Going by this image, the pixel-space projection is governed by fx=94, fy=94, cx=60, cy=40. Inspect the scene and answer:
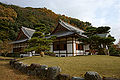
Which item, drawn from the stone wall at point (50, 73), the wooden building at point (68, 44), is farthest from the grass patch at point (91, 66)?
the wooden building at point (68, 44)

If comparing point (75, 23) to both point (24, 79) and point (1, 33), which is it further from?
point (24, 79)

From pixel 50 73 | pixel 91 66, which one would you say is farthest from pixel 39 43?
pixel 91 66

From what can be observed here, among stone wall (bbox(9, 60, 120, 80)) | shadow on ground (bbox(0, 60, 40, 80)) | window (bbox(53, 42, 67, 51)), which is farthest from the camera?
window (bbox(53, 42, 67, 51))

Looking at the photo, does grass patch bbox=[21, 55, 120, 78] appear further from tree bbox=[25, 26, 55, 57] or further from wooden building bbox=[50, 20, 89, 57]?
wooden building bbox=[50, 20, 89, 57]

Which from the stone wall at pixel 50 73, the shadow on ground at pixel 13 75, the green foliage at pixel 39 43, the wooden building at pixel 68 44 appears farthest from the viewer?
the wooden building at pixel 68 44

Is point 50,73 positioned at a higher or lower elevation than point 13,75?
higher

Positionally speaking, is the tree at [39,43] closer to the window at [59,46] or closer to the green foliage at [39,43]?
the green foliage at [39,43]

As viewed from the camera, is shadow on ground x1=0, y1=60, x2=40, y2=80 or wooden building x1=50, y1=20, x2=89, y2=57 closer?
shadow on ground x1=0, y1=60, x2=40, y2=80

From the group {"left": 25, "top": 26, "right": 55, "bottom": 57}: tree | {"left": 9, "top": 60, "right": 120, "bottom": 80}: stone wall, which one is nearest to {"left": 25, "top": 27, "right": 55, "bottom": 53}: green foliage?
{"left": 25, "top": 26, "right": 55, "bottom": 57}: tree

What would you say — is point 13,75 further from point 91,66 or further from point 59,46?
point 59,46

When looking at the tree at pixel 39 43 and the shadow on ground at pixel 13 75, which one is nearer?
the shadow on ground at pixel 13 75

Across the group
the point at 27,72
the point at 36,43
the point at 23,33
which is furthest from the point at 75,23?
the point at 27,72

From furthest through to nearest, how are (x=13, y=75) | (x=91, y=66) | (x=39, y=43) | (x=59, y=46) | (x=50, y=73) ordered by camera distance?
(x=59, y=46)
(x=39, y=43)
(x=13, y=75)
(x=91, y=66)
(x=50, y=73)

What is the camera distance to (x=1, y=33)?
24.8 meters
